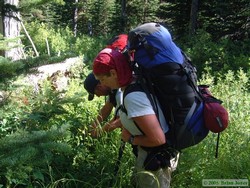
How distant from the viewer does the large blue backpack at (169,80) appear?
2.34 metres

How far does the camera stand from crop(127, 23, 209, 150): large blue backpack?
2342 millimetres

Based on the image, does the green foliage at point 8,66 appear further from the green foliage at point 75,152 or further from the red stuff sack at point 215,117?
the red stuff sack at point 215,117

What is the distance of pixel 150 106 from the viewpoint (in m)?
2.27

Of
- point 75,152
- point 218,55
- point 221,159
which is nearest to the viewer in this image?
point 221,159

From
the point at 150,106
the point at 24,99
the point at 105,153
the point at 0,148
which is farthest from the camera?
the point at 24,99

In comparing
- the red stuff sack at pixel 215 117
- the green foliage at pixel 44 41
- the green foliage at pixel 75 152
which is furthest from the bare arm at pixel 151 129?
the green foliage at pixel 44 41

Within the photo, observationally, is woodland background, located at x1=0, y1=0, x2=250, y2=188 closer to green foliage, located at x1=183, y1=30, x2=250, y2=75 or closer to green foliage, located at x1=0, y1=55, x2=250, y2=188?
green foliage, located at x1=0, y1=55, x2=250, y2=188

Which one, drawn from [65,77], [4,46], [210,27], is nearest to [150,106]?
[4,46]

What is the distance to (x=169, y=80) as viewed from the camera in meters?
2.33

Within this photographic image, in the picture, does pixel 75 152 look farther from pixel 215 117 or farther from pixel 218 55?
pixel 218 55

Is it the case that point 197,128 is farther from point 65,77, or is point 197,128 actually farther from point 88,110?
point 65,77

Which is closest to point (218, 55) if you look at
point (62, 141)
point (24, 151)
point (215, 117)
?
point (62, 141)

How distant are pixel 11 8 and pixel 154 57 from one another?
1.56 m

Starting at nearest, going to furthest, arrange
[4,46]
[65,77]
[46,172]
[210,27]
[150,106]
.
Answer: [150,106], [4,46], [46,172], [65,77], [210,27]
